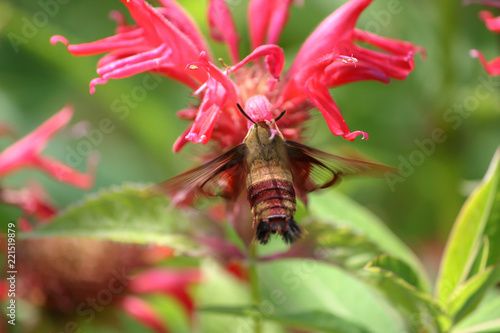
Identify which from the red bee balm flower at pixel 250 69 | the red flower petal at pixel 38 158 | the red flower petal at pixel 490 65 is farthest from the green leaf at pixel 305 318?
the red flower petal at pixel 38 158

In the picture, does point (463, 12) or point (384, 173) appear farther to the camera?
point (463, 12)

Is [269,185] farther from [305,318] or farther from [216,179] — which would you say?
[305,318]

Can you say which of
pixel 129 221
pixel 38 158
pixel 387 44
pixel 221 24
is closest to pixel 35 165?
pixel 38 158

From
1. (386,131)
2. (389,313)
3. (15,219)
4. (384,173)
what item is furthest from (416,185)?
(15,219)

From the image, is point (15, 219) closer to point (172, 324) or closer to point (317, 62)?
point (172, 324)

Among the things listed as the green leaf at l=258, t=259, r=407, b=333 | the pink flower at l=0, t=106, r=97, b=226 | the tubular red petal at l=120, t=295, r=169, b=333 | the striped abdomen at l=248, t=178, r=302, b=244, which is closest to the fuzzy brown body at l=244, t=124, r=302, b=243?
the striped abdomen at l=248, t=178, r=302, b=244

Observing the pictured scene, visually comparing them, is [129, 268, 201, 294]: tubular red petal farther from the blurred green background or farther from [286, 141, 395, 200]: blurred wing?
[286, 141, 395, 200]: blurred wing
